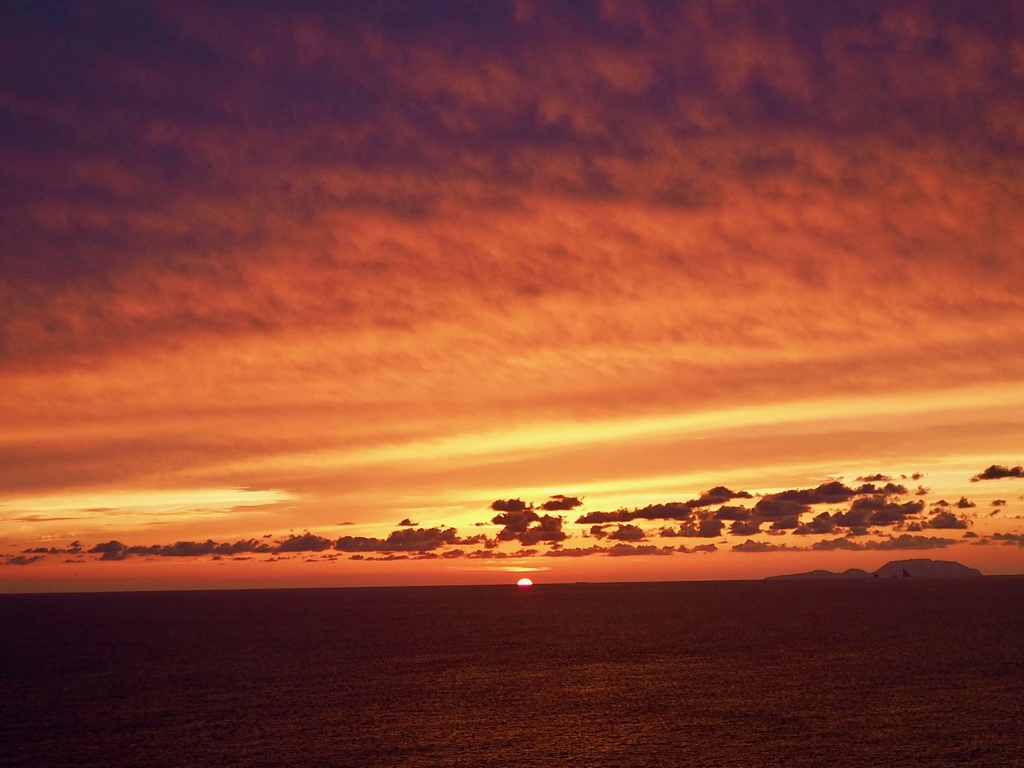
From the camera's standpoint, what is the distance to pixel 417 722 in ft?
274

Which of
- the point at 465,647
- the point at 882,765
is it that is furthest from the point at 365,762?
the point at 465,647

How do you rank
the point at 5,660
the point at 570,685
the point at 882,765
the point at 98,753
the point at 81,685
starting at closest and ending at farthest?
1. the point at 882,765
2. the point at 98,753
3. the point at 570,685
4. the point at 81,685
5. the point at 5,660

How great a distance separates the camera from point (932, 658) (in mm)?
129250

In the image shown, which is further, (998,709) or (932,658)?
(932,658)

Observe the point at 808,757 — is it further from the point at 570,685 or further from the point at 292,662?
the point at 292,662

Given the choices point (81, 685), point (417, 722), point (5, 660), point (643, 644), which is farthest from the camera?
point (643, 644)

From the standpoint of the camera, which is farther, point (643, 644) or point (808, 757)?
point (643, 644)

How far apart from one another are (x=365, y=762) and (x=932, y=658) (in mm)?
94066

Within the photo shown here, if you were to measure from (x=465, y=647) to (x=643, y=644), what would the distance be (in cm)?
3072

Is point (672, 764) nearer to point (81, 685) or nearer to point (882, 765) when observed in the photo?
point (882, 765)

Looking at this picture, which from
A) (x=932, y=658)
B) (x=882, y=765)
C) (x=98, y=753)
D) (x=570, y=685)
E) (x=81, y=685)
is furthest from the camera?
(x=932, y=658)

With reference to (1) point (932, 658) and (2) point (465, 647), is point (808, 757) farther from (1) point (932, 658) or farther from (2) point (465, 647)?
(2) point (465, 647)

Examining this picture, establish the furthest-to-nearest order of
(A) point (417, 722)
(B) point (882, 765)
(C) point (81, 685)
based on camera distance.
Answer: (C) point (81, 685), (A) point (417, 722), (B) point (882, 765)

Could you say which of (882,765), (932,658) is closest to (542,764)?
(882,765)
